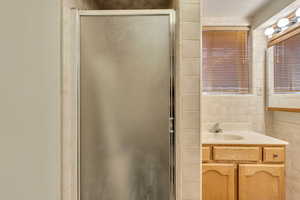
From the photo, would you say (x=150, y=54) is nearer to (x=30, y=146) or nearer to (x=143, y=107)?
(x=143, y=107)

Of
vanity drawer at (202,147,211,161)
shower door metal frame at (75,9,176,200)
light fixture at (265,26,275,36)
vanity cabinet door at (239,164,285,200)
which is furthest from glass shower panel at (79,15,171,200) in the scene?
light fixture at (265,26,275,36)

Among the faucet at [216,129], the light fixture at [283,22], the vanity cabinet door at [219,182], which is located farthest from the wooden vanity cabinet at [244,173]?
the light fixture at [283,22]

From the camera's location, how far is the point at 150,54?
127 cm

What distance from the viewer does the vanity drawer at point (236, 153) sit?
1.82 meters

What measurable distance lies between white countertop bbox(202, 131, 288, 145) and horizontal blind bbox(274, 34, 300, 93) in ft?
1.70

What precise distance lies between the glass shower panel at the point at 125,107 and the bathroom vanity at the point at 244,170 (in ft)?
2.38

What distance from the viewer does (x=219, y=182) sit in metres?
1.84

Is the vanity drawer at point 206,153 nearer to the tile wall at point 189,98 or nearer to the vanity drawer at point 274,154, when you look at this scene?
the vanity drawer at point 274,154

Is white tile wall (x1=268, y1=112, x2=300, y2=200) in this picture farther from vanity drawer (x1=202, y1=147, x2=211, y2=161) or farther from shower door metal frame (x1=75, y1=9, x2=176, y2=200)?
shower door metal frame (x1=75, y1=9, x2=176, y2=200)

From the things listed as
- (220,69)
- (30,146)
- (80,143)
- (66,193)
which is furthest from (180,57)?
(220,69)

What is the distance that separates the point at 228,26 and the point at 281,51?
62 cm

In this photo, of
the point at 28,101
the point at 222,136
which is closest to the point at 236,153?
the point at 222,136

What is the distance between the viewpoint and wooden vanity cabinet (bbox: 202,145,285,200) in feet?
5.93

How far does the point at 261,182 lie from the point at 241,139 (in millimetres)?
409
